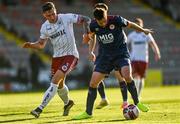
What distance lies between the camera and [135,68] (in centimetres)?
2236

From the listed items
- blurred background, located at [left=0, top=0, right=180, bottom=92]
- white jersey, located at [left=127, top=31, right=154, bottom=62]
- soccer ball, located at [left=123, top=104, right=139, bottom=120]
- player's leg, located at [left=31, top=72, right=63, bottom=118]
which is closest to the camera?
soccer ball, located at [left=123, top=104, right=139, bottom=120]

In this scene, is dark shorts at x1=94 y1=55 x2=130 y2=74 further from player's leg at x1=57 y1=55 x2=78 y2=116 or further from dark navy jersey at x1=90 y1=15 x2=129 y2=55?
player's leg at x1=57 y1=55 x2=78 y2=116

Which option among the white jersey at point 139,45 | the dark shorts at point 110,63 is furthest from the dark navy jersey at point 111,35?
the white jersey at point 139,45

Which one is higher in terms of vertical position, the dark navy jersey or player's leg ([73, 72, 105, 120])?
the dark navy jersey

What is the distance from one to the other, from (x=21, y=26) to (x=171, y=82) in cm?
918

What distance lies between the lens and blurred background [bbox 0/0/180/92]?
34406 mm

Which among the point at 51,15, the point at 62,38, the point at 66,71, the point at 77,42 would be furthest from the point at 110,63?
the point at 77,42

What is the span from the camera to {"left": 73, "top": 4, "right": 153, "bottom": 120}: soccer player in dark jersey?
46.5 ft

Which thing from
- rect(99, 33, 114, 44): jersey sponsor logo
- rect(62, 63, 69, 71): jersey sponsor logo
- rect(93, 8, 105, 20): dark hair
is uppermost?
rect(93, 8, 105, 20): dark hair

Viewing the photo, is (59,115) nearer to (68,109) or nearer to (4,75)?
(68,109)

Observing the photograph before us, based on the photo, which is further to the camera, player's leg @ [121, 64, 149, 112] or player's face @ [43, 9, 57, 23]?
player's face @ [43, 9, 57, 23]

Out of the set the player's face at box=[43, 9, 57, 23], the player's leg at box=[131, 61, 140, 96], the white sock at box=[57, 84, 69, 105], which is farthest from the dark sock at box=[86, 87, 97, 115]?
the player's leg at box=[131, 61, 140, 96]

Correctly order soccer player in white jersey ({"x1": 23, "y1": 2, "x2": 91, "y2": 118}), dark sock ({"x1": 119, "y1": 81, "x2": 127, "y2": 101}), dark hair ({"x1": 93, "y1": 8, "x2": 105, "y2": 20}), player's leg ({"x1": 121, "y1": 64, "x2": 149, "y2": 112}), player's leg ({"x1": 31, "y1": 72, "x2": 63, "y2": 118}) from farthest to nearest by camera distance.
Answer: soccer player in white jersey ({"x1": 23, "y1": 2, "x2": 91, "y2": 118}), dark sock ({"x1": 119, "y1": 81, "x2": 127, "y2": 101}), player's leg ({"x1": 31, "y1": 72, "x2": 63, "y2": 118}), player's leg ({"x1": 121, "y1": 64, "x2": 149, "y2": 112}), dark hair ({"x1": 93, "y1": 8, "x2": 105, "y2": 20})

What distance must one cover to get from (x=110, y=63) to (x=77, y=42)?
2473 cm
